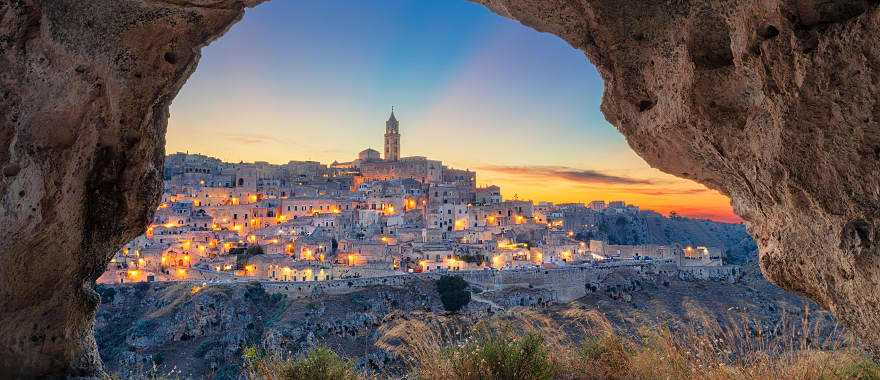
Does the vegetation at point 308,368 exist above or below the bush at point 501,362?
below

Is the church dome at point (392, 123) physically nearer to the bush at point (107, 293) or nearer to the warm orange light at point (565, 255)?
the warm orange light at point (565, 255)

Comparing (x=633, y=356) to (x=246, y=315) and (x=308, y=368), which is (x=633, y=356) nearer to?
(x=308, y=368)

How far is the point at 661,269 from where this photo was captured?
50.7 metres

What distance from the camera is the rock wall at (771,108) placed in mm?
2467

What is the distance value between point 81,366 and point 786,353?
5.67m

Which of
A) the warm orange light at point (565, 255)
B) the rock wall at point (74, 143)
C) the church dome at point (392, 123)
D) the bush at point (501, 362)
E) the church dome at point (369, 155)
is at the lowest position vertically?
the warm orange light at point (565, 255)

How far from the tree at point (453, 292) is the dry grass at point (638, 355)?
3327 cm

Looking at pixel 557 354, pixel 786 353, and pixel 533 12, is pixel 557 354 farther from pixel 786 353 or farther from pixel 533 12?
pixel 533 12

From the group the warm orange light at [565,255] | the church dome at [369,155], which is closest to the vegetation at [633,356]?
the warm orange light at [565,255]

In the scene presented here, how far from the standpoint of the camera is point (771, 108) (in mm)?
→ 2877

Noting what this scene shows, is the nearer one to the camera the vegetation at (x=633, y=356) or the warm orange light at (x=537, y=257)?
the vegetation at (x=633, y=356)

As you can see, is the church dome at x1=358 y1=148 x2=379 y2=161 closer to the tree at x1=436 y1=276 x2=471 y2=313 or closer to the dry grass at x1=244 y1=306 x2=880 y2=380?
the tree at x1=436 y1=276 x2=471 y2=313

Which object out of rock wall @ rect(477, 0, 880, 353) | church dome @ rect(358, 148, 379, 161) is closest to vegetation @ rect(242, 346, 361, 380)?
rock wall @ rect(477, 0, 880, 353)

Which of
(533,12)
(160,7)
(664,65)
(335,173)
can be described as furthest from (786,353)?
(335,173)
